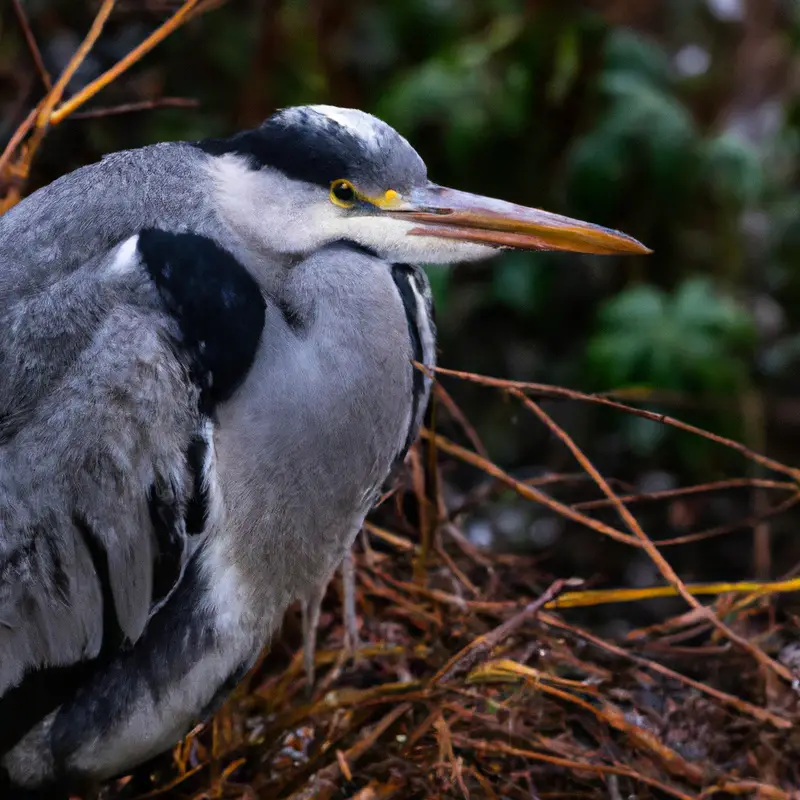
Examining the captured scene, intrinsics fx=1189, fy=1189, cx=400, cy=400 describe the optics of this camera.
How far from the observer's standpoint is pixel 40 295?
1367 mm

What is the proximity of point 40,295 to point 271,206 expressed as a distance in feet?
0.94

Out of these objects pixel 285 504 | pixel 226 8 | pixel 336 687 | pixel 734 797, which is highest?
pixel 226 8

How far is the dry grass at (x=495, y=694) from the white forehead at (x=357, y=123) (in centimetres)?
30

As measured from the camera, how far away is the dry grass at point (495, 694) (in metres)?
1.45

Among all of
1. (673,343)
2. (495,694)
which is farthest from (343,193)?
(673,343)

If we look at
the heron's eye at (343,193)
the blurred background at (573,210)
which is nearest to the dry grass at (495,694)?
the heron's eye at (343,193)

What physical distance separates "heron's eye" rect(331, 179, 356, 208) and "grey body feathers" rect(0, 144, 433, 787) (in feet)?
0.18

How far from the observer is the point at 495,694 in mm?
1540

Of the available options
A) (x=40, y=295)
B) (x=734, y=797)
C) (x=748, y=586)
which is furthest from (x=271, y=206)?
(x=734, y=797)

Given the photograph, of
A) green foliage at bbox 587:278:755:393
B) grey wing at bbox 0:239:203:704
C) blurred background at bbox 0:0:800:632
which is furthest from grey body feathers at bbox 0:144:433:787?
green foliage at bbox 587:278:755:393

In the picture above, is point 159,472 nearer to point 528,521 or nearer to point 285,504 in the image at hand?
point 285,504

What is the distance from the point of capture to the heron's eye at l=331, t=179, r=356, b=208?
55.4 inches

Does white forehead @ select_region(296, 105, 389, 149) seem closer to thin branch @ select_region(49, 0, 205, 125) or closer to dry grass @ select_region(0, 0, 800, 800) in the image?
dry grass @ select_region(0, 0, 800, 800)

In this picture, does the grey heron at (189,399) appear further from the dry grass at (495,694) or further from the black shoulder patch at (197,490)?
the dry grass at (495,694)
